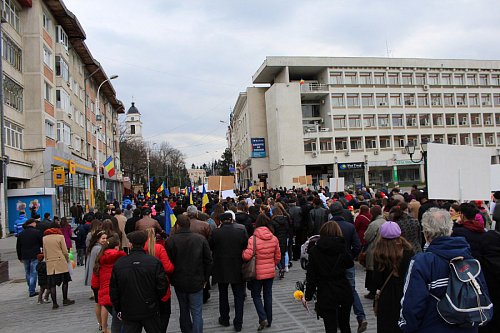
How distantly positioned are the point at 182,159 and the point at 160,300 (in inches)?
4204

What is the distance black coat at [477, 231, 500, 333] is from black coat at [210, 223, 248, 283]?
147 inches

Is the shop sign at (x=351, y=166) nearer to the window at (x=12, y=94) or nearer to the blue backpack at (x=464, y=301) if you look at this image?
the window at (x=12, y=94)

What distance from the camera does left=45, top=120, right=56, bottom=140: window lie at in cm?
3253

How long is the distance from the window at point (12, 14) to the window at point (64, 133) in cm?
780

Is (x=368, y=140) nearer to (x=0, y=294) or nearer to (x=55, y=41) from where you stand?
(x=55, y=41)


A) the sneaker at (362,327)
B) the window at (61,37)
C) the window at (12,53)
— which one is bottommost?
the sneaker at (362,327)

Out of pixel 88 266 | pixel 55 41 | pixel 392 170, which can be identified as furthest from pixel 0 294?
pixel 392 170

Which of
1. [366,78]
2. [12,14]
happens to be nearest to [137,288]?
[12,14]

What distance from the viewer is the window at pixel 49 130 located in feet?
107

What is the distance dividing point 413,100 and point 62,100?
162 ft

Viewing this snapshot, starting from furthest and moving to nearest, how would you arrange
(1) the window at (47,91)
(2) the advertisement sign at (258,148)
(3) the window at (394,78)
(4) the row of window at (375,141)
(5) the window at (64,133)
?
(2) the advertisement sign at (258,148) < (3) the window at (394,78) < (4) the row of window at (375,141) < (5) the window at (64,133) < (1) the window at (47,91)

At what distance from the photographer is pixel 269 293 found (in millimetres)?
7348

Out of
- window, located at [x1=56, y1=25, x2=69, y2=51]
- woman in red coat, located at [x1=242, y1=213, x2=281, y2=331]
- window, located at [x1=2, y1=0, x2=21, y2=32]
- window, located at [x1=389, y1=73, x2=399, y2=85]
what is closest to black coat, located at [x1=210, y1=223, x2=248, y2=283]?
woman in red coat, located at [x1=242, y1=213, x2=281, y2=331]

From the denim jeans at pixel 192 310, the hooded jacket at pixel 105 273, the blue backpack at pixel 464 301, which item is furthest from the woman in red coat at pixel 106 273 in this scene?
the blue backpack at pixel 464 301
